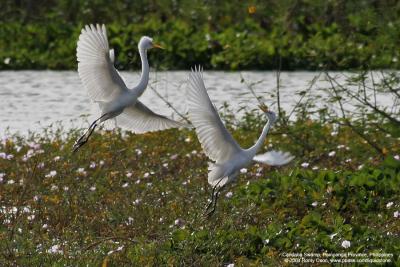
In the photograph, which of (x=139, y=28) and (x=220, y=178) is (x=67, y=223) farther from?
(x=139, y=28)

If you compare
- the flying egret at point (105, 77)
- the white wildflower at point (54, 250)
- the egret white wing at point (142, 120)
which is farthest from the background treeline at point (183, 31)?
the white wildflower at point (54, 250)

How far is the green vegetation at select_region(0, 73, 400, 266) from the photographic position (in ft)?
17.9

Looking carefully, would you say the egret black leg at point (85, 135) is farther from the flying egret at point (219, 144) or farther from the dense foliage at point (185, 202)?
the flying egret at point (219, 144)

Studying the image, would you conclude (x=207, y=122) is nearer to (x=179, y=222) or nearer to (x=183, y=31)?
(x=179, y=222)

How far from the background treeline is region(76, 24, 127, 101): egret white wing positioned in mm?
5771

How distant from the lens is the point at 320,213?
630cm

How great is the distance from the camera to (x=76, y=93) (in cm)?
1246

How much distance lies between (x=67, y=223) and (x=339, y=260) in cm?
187

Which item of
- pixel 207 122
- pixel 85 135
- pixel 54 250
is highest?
pixel 207 122

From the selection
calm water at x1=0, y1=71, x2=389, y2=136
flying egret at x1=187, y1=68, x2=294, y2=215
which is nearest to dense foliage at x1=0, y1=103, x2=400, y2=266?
flying egret at x1=187, y1=68, x2=294, y2=215

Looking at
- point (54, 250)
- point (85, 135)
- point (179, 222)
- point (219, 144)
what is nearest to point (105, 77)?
point (85, 135)

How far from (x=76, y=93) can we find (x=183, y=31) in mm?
1994

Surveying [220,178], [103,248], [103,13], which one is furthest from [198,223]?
[103,13]

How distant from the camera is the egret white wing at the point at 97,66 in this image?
6277 mm
